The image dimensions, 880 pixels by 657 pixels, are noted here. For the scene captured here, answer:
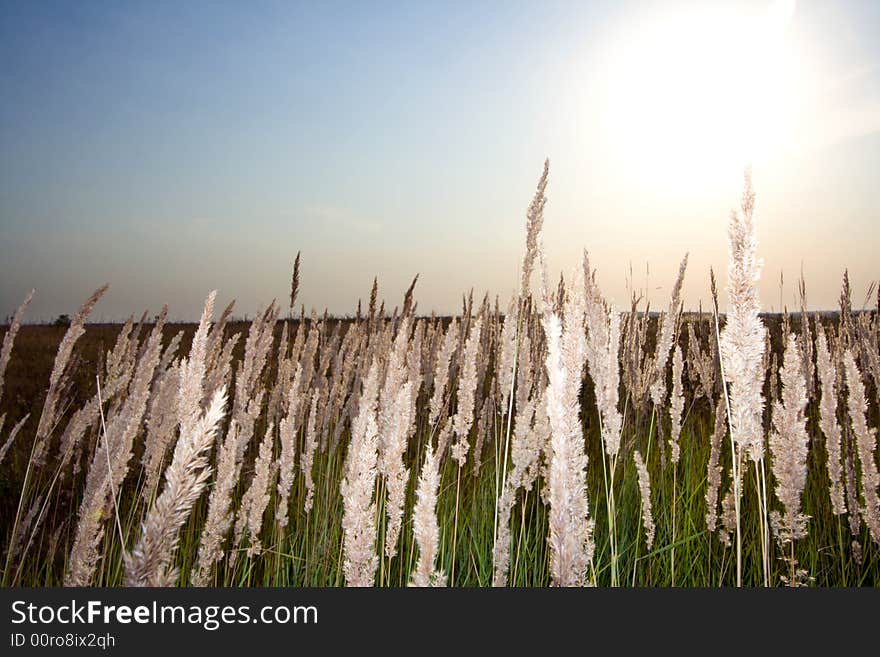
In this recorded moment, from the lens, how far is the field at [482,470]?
131 centimetres

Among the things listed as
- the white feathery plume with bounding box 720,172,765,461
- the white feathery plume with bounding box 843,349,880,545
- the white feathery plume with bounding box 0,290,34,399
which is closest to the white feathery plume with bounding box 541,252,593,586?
the white feathery plume with bounding box 720,172,765,461

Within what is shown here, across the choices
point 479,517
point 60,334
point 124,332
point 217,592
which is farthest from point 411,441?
point 60,334

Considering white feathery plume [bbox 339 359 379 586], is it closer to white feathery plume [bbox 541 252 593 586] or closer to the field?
the field

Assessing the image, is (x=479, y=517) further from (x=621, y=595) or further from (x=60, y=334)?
(x=60, y=334)

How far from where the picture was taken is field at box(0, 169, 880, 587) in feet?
A: 4.30

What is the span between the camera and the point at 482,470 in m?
3.85

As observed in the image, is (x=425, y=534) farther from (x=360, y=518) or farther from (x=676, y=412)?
(x=676, y=412)

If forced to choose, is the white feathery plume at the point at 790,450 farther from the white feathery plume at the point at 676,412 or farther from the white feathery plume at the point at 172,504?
the white feathery plume at the point at 172,504

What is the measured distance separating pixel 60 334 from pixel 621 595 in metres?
17.2

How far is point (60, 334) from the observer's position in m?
15.0

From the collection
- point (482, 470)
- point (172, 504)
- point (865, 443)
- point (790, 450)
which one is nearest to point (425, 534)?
point (172, 504)

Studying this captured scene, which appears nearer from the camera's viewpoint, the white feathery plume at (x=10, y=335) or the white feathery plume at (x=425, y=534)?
the white feathery plume at (x=425, y=534)

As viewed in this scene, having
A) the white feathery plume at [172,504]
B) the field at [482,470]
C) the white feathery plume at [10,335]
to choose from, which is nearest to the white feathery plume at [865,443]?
the field at [482,470]

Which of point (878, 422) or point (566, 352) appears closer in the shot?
point (566, 352)
